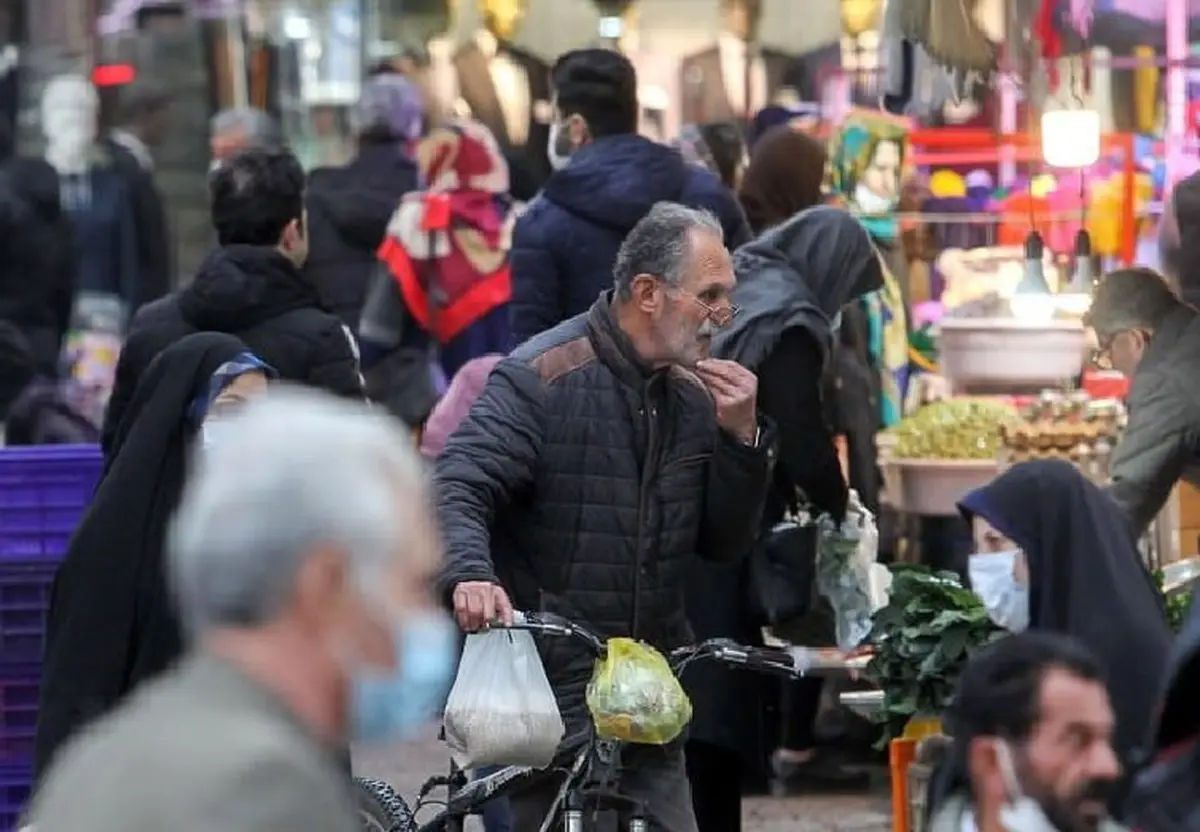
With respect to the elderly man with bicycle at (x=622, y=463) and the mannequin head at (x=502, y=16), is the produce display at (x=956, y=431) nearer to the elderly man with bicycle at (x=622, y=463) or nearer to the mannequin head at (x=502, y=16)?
the elderly man with bicycle at (x=622, y=463)

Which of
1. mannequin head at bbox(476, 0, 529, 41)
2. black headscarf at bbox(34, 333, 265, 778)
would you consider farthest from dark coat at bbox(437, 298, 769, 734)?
mannequin head at bbox(476, 0, 529, 41)

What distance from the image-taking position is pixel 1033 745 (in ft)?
14.3

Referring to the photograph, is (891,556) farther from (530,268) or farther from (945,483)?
(530,268)

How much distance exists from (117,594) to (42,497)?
148 centimetres

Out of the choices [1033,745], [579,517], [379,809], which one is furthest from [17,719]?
[1033,745]

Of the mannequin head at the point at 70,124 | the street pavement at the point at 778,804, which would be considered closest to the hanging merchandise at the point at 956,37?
the street pavement at the point at 778,804

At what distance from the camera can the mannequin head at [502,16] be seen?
17328 millimetres

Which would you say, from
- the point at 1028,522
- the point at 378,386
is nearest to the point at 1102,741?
the point at 1028,522

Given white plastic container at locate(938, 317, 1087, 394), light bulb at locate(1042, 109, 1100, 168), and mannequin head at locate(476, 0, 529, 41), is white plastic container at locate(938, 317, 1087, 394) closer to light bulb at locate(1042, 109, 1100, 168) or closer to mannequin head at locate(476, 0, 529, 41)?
light bulb at locate(1042, 109, 1100, 168)

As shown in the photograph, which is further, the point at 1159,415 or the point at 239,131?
the point at 239,131

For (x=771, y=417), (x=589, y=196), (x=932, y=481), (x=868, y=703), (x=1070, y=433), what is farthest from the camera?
(x=932, y=481)

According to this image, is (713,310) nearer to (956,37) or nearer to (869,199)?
(956,37)

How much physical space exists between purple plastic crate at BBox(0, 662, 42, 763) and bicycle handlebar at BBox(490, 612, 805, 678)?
197 cm

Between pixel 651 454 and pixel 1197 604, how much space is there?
58.4 inches
